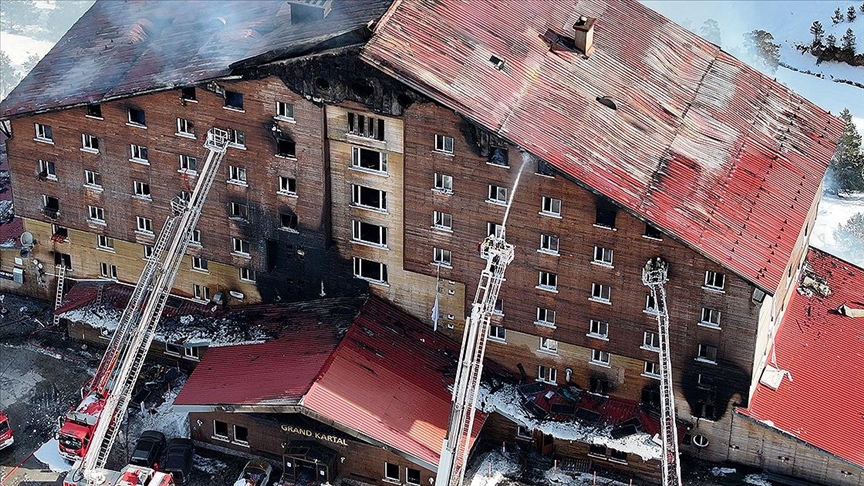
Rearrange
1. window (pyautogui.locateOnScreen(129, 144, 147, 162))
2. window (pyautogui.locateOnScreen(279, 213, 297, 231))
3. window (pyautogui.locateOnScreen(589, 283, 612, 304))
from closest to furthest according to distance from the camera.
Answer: window (pyautogui.locateOnScreen(589, 283, 612, 304))
window (pyautogui.locateOnScreen(279, 213, 297, 231))
window (pyautogui.locateOnScreen(129, 144, 147, 162))

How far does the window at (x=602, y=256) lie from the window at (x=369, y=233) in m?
14.2

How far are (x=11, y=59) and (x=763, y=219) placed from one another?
115823 millimetres

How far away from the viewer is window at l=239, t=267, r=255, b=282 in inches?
3651

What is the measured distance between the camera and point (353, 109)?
3260 inches

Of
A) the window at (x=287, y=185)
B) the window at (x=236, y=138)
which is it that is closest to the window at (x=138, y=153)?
the window at (x=236, y=138)

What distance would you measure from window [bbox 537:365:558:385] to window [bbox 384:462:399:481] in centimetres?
1178

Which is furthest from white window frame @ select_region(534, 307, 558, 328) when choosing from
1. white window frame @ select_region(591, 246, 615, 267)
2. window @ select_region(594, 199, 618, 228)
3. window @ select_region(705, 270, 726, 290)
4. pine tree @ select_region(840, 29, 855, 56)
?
pine tree @ select_region(840, 29, 855, 56)

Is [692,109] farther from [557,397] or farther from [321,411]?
[321,411]

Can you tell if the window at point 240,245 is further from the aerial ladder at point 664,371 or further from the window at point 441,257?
the aerial ladder at point 664,371

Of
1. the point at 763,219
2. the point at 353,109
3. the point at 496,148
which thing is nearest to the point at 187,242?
the point at 353,109

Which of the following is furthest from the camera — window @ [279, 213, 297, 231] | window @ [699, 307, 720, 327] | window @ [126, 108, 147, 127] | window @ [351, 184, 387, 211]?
window @ [126, 108, 147, 127]

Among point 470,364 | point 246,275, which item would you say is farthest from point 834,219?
point 246,275

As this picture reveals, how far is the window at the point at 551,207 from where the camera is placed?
267 feet

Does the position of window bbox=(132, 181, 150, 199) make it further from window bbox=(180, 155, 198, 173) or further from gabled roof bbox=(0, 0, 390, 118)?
gabled roof bbox=(0, 0, 390, 118)
